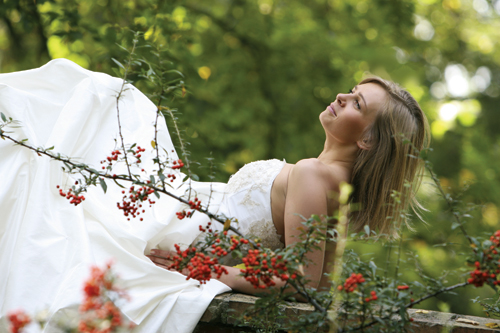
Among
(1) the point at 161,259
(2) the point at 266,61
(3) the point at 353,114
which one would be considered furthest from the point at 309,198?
(2) the point at 266,61

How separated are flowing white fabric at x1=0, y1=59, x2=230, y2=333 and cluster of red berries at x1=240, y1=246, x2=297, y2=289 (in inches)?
16.8

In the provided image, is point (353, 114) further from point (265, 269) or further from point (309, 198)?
point (265, 269)

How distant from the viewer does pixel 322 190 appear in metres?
2.05

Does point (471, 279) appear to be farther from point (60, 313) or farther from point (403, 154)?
point (60, 313)

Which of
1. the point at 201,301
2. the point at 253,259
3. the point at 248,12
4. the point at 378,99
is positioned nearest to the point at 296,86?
the point at 248,12

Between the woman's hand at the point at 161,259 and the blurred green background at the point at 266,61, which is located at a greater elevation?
the blurred green background at the point at 266,61

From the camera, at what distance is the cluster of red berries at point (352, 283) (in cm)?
112

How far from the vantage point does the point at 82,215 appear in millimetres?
1961

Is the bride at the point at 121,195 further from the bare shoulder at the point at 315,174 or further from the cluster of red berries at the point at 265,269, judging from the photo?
the cluster of red berries at the point at 265,269

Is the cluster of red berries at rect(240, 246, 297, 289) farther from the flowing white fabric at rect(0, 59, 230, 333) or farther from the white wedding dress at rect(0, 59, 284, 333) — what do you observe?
the white wedding dress at rect(0, 59, 284, 333)

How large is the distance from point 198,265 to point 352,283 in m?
0.40

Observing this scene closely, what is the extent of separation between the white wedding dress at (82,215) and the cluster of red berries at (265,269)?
618mm

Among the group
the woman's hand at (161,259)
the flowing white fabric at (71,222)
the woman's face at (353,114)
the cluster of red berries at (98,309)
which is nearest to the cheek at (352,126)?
the woman's face at (353,114)

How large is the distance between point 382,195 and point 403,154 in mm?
221
